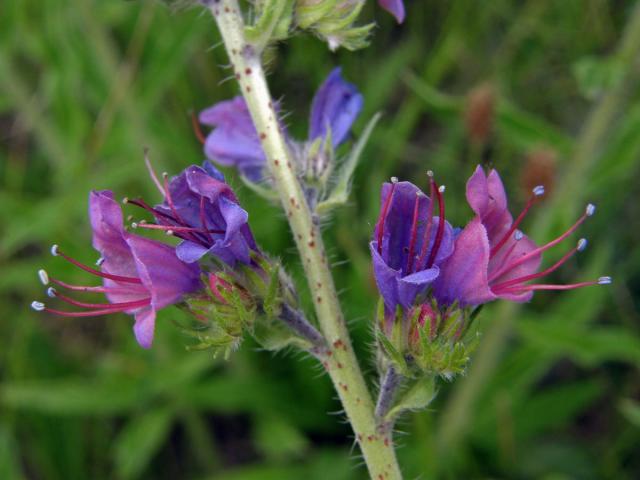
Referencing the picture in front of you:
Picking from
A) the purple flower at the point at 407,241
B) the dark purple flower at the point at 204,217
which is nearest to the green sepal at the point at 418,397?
the purple flower at the point at 407,241

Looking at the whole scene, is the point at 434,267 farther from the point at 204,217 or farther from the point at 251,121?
the point at 251,121

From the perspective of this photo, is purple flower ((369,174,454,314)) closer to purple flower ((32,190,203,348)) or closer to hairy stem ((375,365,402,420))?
hairy stem ((375,365,402,420))

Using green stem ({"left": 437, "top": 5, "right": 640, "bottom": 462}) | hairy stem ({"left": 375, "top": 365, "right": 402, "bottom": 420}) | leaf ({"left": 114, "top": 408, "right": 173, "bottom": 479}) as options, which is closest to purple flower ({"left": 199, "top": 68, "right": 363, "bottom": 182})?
hairy stem ({"left": 375, "top": 365, "right": 402, "bottom": 420})

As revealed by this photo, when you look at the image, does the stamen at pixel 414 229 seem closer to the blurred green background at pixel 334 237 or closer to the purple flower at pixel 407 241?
the purple flower at pixel 407 241

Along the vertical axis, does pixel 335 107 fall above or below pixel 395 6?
below

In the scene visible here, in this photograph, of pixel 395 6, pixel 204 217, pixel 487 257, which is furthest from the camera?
pixel 395 6

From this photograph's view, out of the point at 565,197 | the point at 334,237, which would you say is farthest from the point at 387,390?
the point at 334,237

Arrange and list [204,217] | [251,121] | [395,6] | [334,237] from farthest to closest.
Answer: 1. [334,237]
2. [251,121]
3. [395,6]
4. [204,217]
